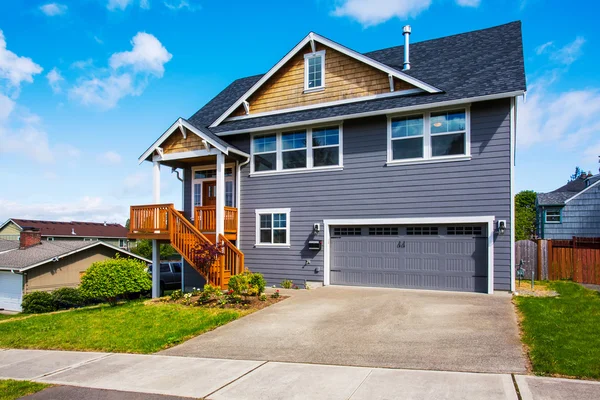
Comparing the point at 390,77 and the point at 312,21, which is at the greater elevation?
the point at 312,21

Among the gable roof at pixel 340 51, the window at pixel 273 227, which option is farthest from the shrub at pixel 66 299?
the gable roof at pixel 340 51

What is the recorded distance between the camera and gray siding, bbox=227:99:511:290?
11.8 metres

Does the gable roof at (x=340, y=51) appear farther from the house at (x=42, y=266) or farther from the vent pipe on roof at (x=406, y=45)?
the house at (x=42, y=266)

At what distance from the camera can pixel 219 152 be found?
46.5 ft

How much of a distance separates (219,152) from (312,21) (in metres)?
5.66

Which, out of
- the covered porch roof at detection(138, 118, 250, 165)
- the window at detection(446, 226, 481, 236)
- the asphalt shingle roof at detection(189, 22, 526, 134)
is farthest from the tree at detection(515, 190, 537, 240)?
the covered porch roof at detection(138, 118, 250, 165)

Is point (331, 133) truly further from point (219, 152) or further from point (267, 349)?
point (267, 349)

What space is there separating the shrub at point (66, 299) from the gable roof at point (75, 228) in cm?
2504

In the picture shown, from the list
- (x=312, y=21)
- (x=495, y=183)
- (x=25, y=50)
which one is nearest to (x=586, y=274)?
(x=495, y=183)

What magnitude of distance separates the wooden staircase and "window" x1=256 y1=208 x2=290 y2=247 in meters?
1.48

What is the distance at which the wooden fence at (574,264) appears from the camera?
51.5 ft

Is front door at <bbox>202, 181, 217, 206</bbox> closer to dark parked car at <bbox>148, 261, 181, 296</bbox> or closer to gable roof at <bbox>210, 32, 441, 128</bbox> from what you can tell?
gable roof at <bbox>210, 32, 441, 128</bbox>

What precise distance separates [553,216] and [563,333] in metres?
21.5

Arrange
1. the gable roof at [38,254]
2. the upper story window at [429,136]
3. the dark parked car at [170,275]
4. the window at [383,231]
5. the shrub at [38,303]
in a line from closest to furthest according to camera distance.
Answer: the upper story window at [429,136] → the window at [383,231] → the dark parked car at [170,275] → the shrub at [38,303] → the gable roof at [38,254]
